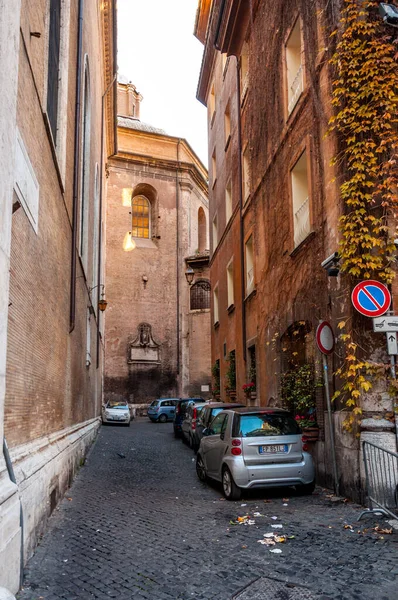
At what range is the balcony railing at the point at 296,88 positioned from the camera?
41.5 feet

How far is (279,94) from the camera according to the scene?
14.2 metres

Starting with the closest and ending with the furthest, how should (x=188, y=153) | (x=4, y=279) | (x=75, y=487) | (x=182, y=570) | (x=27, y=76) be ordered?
1. (x=4, y=279)
2. (x=182, y=570)
3. (x=27, y=76)
4. (x=75, y=487)
5. (x=188, y=153)

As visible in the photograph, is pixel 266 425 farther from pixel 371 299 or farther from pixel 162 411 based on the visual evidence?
pixel 162 411

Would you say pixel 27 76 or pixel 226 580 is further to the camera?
pixel 27 76

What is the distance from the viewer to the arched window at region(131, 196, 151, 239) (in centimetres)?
4112

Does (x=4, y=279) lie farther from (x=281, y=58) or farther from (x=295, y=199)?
(x=281, y=58)

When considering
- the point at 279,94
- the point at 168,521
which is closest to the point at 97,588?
the point at 168,521

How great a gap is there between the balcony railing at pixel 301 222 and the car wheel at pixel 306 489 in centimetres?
513

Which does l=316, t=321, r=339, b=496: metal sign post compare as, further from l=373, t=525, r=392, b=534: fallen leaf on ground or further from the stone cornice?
the stone cornice

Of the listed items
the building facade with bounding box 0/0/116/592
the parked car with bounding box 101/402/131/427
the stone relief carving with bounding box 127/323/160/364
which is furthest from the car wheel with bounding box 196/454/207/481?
the stone relief carving with bounding box 127/323/160/364

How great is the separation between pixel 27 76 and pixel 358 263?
5.50 meters

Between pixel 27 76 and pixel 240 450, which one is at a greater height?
pixel 27 76

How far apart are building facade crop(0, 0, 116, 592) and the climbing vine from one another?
4.68 m

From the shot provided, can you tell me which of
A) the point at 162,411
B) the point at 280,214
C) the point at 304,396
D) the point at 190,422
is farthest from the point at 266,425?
the point at 162,411
